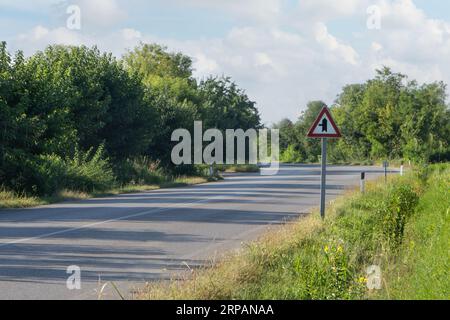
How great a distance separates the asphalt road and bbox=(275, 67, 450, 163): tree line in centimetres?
6378

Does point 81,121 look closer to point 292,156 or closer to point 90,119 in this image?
point 90,119

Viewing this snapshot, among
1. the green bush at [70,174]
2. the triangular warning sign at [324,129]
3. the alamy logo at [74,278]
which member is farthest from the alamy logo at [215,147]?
the alamy logo at [74,278]

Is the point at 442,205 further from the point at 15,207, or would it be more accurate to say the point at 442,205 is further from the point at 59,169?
the point at 59,169

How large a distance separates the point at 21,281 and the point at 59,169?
1946cm

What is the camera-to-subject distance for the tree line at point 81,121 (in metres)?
24.3

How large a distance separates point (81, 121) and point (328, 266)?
82.6ft

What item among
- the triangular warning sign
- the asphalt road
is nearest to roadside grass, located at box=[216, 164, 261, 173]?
the asphalt road

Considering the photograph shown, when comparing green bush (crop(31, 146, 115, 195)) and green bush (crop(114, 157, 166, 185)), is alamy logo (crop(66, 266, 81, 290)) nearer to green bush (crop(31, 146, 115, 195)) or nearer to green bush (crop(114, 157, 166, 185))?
green bush (crop(31, 146, 115, 195))

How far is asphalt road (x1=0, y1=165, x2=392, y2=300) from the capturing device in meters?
9.86

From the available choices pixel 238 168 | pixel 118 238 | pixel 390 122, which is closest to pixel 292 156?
pixel 390 122

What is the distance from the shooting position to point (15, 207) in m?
21.9

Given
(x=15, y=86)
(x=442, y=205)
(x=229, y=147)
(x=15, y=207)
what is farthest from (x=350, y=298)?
(x=229, y=147)

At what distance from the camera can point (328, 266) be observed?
9.98m

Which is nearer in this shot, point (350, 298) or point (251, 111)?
point (350, 298)
